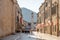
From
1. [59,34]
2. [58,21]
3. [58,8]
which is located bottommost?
[59,34]

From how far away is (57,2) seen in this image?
51375 mm

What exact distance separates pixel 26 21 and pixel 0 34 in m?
129

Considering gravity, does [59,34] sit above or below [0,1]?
below

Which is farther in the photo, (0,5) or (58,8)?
(58,8)

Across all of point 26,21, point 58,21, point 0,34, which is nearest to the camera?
point 0,34

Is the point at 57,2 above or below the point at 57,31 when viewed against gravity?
above

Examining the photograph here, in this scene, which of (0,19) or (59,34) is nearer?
(0,19)

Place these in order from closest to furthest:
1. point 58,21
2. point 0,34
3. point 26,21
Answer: point 0,34 → point 58,21 → point 26,21

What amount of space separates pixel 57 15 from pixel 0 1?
64.1ft

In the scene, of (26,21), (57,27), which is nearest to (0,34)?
(57,27)

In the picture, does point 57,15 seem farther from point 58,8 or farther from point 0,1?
point 0,1

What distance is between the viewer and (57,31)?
50469mm

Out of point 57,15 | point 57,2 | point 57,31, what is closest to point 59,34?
point 57,31

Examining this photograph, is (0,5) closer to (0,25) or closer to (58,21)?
(0,25)
